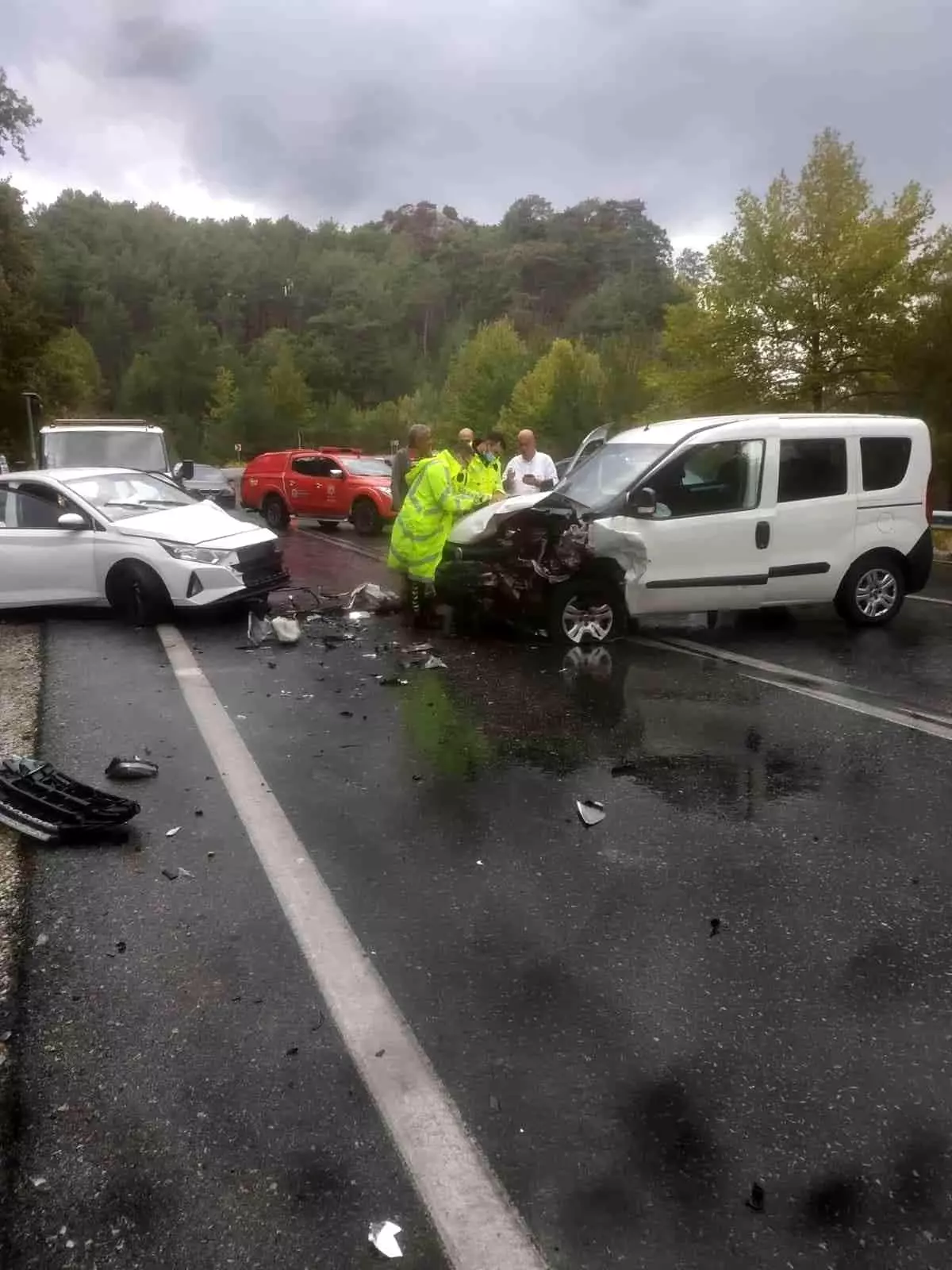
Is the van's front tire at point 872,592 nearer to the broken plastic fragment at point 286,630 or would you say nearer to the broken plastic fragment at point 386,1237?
the broken plastic fragment at point 286,630

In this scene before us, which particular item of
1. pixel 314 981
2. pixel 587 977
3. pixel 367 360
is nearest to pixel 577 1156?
pixel 587 977

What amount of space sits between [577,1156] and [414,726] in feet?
13.6

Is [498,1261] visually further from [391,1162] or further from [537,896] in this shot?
[537,896]

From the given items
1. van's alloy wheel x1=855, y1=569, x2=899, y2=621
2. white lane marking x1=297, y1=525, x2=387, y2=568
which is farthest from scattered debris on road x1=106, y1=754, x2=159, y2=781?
white lane marking x1=297, y1=525, x2=387, y2=568

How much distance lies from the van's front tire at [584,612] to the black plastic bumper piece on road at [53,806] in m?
4.67

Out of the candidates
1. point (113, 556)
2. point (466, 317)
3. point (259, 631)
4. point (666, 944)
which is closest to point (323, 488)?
point (113, 556)

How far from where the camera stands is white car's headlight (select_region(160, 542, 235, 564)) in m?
10.1

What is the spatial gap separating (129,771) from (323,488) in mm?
17347

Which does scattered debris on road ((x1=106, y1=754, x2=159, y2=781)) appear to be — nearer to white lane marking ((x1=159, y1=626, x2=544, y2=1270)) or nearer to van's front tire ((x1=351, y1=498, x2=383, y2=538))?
white lane marking ((x1=159, y1=626, x2=544, y2=1270))

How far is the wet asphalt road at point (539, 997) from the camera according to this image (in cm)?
252

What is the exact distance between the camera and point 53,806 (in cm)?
494

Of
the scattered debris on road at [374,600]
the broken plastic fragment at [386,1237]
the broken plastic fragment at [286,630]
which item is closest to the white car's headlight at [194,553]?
the broken plastic fragment at [286,630]

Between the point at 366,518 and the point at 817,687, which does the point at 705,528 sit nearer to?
the point at 817,687

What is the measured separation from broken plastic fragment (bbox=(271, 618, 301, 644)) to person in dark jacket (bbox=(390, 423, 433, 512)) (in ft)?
5.55
